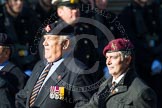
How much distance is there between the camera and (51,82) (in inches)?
290

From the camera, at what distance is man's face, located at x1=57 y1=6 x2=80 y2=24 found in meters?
8.56

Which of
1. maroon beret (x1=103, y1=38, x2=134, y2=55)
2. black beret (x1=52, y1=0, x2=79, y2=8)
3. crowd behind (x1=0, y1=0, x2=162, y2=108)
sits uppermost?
black beret (x1=52, y1=0, x2=79, y2=8)

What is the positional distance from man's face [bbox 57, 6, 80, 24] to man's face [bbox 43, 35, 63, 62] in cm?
109

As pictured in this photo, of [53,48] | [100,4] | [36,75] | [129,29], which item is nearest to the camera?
[53,48]

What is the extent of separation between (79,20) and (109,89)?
7.28 feet

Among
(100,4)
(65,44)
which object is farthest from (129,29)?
(65,44)

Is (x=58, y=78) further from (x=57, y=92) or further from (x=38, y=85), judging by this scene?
(x=38, y=85)

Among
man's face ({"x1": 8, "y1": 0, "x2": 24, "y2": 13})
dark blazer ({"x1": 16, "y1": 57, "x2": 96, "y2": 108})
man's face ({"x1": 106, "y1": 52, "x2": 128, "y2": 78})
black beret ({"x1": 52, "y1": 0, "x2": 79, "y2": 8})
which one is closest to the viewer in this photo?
man's face ({"x1": 106, "y1": 52, "x2": 128, "y2": 78})

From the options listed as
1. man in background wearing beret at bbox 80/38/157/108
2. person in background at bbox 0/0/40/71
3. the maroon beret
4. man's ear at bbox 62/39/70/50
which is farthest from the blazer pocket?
person in background at bbox 0/0/40/71

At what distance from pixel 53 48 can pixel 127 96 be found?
3.74 feet

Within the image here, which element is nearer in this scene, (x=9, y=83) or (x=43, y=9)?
(x=9, y=83)

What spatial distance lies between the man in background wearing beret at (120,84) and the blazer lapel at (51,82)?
55 cm

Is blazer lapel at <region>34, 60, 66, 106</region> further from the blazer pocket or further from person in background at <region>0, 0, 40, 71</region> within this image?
person in background at <region>0, 0, 40, 71</region>

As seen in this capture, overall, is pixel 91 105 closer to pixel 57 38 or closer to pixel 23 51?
pixel 57 38
